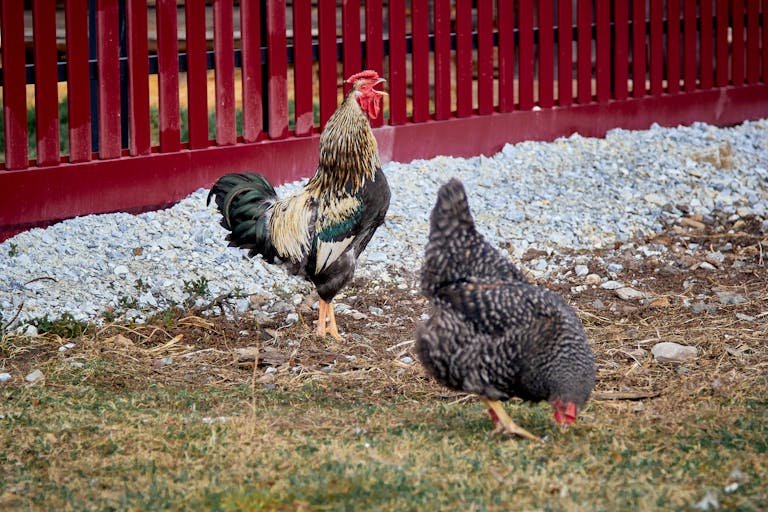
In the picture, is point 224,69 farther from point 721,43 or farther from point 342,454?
point 721,43

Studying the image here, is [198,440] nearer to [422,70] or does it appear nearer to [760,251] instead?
[760,251]

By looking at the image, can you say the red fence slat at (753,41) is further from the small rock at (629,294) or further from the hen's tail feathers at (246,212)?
the hen's tail feathers at (246,212)

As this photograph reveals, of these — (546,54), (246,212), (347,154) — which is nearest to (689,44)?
(546,54)

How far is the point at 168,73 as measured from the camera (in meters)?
9.63

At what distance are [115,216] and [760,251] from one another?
512 centimetres

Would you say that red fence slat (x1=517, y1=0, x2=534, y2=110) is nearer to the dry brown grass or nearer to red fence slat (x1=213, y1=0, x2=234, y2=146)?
red fence slat (x1=213, y1=0, x2=234, y2=146)

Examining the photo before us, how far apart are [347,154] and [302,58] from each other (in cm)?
299

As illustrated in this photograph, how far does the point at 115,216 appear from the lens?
9.35 m

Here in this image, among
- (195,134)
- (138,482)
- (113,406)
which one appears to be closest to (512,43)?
(195,134)

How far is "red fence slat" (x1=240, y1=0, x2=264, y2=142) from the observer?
9969 millimetres

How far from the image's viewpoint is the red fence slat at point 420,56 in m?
11.0

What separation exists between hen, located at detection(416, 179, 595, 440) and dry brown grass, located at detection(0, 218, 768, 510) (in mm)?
292

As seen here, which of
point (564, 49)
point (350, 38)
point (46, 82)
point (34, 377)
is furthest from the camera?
point (564, 49)

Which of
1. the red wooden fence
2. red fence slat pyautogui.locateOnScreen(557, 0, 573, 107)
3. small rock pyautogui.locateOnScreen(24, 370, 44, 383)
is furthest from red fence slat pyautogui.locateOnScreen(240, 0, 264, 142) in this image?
small rock pyautogui.locateOnScreen(24, 370, 44, 383)
